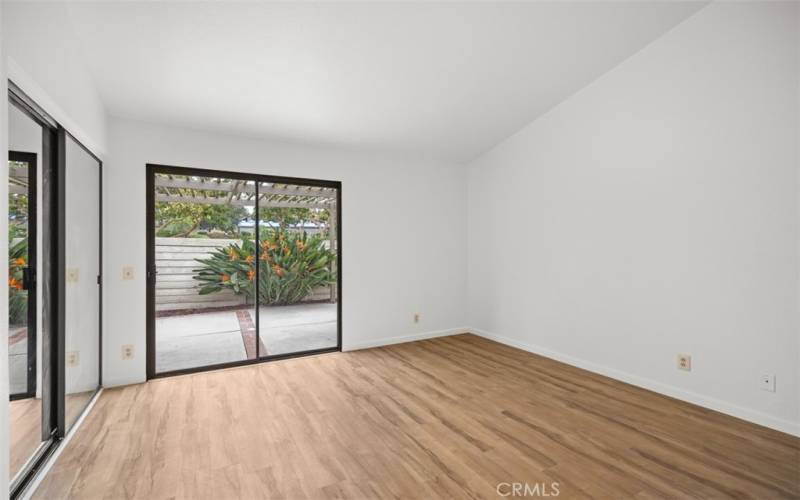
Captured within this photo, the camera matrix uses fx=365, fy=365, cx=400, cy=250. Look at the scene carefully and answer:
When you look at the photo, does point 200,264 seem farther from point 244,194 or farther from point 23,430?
point 23,430

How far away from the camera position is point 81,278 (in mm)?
2582

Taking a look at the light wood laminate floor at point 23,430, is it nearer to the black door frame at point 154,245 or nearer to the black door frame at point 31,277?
the black door frame at point 31,277

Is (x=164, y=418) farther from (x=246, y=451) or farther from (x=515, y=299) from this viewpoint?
(x=515, y=299)

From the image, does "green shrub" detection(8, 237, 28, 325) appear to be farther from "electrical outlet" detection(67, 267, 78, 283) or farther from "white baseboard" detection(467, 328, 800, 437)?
"white baseboard" detection(467, 328, 800, 437)

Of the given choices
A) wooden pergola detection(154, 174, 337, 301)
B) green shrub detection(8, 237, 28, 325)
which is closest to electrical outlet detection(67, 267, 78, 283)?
green shrub detection(8, 237, 28, 325)

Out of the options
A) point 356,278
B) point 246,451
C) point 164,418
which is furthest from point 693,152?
point 164,418

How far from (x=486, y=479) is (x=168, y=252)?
327 centimetres

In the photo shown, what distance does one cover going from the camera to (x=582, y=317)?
3.63m

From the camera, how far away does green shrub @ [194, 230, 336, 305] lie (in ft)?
12.0

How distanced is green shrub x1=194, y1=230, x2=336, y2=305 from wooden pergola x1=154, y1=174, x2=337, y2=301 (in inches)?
8.7

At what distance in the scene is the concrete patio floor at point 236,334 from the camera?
3.63 meters

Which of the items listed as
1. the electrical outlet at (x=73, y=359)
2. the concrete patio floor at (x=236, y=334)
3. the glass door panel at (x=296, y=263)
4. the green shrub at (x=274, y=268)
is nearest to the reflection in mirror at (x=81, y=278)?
the electrical outlet at (x=73, y=359)

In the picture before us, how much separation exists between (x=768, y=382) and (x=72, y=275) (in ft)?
15.4

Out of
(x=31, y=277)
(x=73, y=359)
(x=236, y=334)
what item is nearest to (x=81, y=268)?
(x=73, y=359)
